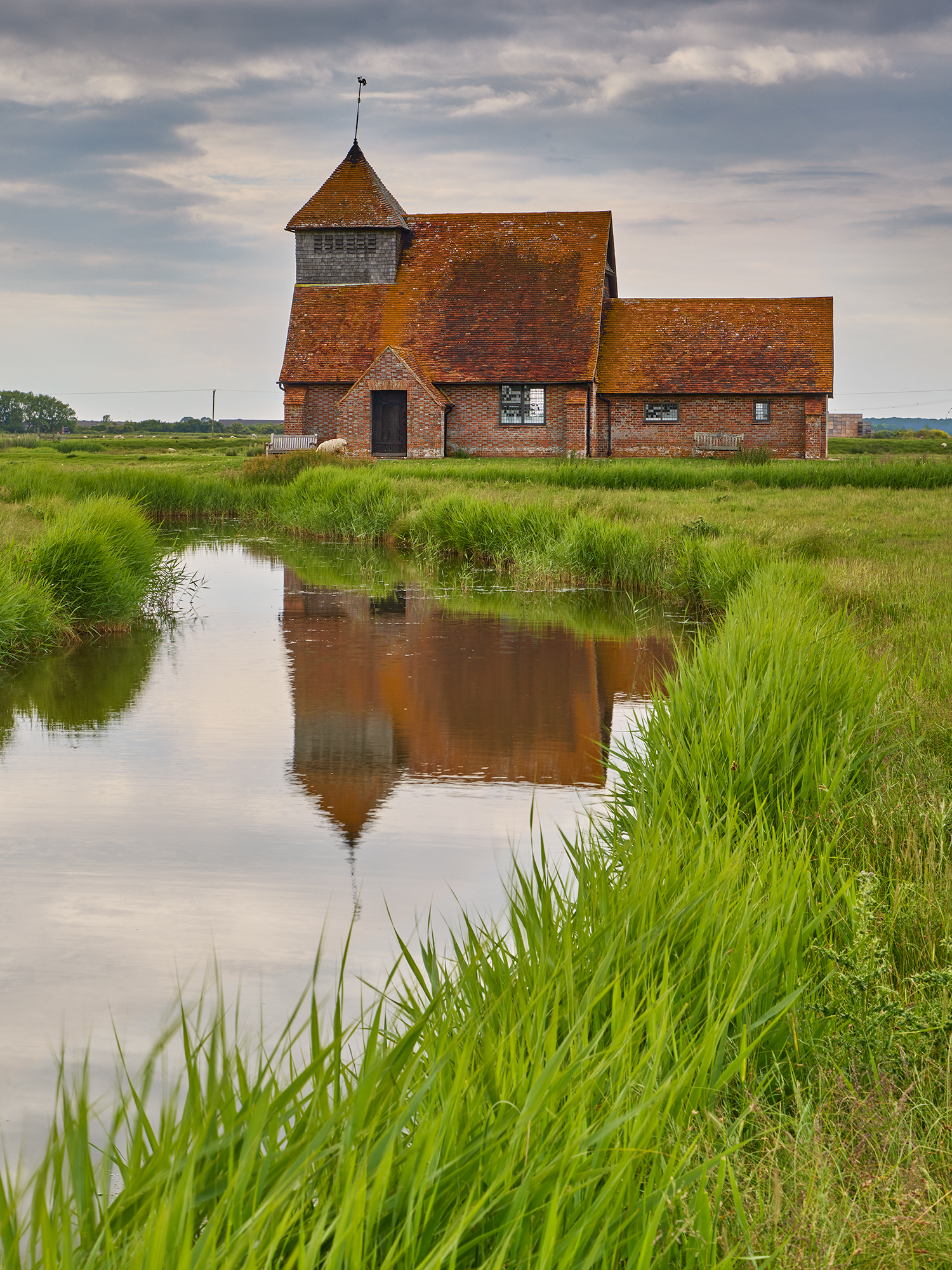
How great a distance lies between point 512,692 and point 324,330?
107 feet

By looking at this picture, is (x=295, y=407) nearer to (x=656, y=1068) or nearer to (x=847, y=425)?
(x=656, y=1068)

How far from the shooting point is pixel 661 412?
39.3 metres

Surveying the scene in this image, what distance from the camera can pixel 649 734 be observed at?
6.07 meters

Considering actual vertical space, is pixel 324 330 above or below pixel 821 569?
above

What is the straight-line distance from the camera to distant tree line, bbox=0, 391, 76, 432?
125m

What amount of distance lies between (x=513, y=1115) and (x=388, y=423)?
37407 millimetres

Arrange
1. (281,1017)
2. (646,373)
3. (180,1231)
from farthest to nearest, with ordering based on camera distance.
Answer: (646,373) → (281,1017) → (180,1231)

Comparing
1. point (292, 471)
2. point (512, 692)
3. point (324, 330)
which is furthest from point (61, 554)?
point (324, 330)

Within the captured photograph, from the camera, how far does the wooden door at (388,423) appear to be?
3847 centimetres

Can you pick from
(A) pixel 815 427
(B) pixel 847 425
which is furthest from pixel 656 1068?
(B) pixel 847 425

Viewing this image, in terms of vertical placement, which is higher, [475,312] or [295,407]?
[475,312]

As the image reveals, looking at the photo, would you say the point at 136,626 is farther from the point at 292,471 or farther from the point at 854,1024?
the point at 292,471

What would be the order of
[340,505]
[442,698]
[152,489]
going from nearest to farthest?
[442,698]
[340,505]
[152,489]

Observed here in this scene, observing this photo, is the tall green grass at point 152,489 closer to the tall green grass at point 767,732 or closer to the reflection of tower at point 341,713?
the reflection of tower at point 341,713
